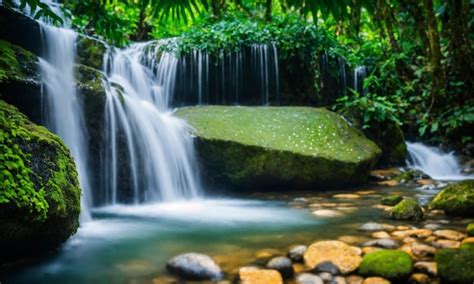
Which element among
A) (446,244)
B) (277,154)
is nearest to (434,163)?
(277,154)

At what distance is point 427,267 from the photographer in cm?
256

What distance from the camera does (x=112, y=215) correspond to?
4.75 m

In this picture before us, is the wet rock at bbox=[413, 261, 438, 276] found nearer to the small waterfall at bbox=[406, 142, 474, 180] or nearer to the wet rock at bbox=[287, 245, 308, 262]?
the wet rock at bbox=[287, 245, 308, 262]

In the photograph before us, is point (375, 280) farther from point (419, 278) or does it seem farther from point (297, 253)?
point (297, 253)

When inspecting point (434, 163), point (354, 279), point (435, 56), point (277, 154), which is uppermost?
point (435, 56)

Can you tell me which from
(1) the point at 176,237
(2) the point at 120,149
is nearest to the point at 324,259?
(1) the point at 176,237

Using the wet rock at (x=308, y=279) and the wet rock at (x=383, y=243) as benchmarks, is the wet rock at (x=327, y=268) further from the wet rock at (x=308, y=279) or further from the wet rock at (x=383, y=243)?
the wet rock at (x=383, y=243)

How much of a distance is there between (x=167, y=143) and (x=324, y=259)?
4135mm

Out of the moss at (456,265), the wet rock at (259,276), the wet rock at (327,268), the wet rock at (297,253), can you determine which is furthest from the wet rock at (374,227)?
the wet rock at (259,276)

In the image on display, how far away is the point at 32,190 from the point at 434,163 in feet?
27.8

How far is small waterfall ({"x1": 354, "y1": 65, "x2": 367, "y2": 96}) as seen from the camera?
33.9ft

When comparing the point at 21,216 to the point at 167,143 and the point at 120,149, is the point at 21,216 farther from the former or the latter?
the point at 167,143

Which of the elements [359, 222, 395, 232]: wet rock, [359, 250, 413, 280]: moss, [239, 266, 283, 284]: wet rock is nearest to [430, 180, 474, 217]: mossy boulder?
[359, 222, 395, 232]: wet rock

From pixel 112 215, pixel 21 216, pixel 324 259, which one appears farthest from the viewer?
pixel 112 215
